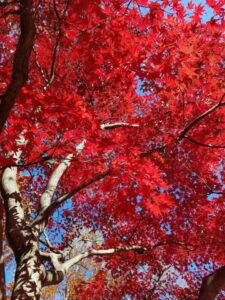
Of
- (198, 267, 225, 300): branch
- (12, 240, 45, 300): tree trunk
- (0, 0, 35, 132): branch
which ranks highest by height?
(0, 0, 35, 132): branch

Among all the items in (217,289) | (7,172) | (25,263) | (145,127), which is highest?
(145,127)

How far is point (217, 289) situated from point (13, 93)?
197 inches

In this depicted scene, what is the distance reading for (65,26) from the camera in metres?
6.95

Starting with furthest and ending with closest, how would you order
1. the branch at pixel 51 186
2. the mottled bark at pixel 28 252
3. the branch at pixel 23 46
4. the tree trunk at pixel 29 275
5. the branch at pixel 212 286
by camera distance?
1. the branch at pixel 51 186
2. the branch at pixel 212 286
3. the mottled bark at pixel 28 252
4. the tree trunk at pixel 29 275
5. the branch at pixel 23 46

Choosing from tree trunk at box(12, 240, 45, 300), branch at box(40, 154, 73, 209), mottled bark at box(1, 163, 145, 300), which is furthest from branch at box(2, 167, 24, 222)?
tree trunk at box(12, 240, 45, 300)

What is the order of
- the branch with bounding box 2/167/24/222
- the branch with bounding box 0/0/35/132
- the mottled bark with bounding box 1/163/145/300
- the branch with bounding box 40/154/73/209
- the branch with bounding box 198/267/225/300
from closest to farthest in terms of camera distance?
the branch with bounding box 0/0/35/132, the mottled bark with bounding box 1/163/145/300, the branch with bounding box 198/267/225/300, the branch with bounding box 2/167/24/222, the branch with bounding box 40/154/73/209

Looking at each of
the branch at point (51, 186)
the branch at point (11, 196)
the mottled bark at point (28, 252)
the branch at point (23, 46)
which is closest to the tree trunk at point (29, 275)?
the mottled bark at point (28, 252)

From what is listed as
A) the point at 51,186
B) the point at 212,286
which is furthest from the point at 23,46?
the point at 212,286

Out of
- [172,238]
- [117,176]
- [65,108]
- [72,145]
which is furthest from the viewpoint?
[172,238]

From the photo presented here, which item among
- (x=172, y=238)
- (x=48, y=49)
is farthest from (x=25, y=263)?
(x=172, y=238)

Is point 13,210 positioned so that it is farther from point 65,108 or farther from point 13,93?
point 13,93

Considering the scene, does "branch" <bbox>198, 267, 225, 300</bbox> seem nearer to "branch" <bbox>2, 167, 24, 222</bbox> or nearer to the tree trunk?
the tree trunk

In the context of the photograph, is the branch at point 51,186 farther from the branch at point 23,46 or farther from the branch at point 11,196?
the branch at point 23,46

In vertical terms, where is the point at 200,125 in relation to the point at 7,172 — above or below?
above
